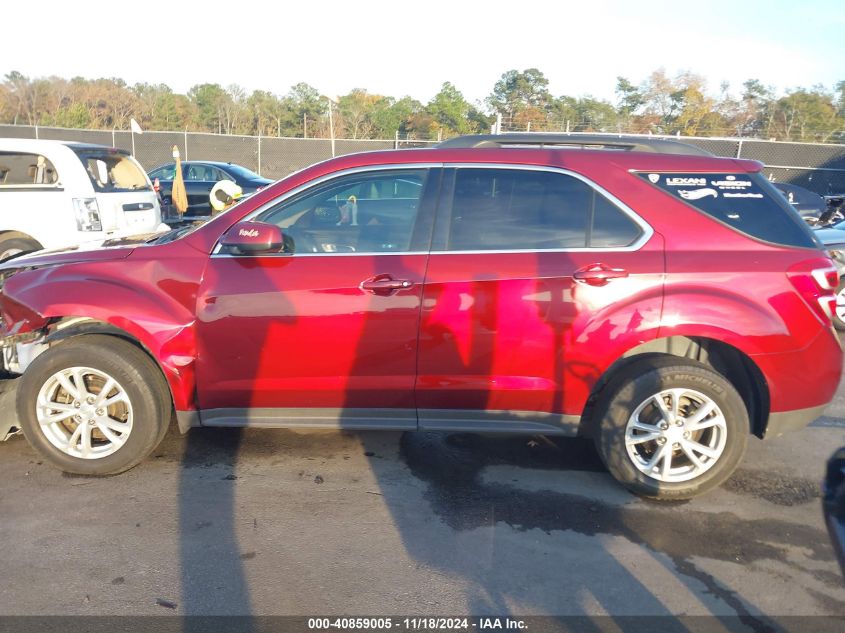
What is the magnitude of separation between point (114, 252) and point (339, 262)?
140cm

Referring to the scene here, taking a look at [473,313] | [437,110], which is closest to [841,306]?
[473,313]

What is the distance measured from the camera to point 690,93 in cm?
3581

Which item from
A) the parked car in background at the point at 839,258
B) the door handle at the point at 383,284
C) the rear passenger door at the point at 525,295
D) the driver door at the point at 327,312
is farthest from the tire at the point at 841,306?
the door handle at the point at 383,284

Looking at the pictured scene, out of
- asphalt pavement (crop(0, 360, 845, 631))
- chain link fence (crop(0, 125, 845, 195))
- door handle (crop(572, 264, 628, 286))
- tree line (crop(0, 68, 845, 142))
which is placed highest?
tree line (crop(0, 68, 845, 142))

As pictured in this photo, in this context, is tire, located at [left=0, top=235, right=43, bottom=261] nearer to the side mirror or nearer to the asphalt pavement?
the asphalt pavement

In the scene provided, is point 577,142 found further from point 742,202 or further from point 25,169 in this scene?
point 25,169

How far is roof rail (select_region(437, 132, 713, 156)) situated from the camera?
4.15 metres

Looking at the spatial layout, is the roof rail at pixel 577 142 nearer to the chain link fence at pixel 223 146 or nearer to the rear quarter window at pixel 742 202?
the rear quarter window at pixel 742 202

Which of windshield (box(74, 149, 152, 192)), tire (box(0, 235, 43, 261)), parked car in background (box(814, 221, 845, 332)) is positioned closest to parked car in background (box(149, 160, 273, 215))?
windshield (box(74, 149, 152, 192))

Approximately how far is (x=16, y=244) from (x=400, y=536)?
6.86 metres

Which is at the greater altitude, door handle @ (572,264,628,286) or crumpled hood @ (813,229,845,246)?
door handle @ (572,264,628,286)

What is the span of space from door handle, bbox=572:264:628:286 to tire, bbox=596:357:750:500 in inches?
21.1

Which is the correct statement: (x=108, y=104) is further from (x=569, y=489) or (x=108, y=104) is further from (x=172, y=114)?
(x=569, y=489)

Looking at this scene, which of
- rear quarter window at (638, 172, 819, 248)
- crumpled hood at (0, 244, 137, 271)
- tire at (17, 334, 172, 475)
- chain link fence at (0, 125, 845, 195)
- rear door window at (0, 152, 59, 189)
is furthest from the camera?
chain link fence at (0, 125, 845, 195)
